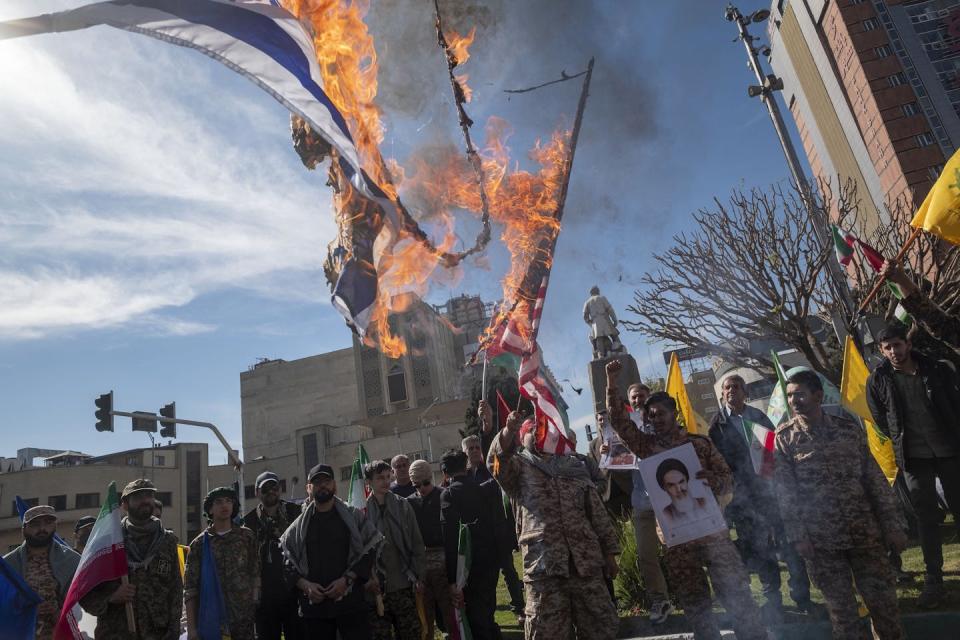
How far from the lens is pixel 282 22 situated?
5.48m

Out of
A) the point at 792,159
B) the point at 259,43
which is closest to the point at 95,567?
the point at 259,43

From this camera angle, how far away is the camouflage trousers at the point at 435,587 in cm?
615

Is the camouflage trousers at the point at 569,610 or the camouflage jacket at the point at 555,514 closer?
the camouflage trousers at the point at 569,610

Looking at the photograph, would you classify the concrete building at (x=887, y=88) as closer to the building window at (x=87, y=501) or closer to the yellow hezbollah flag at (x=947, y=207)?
the yellow hezbollah flag at (x=947, y=207)

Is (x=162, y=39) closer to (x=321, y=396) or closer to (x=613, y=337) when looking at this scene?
(x=613, y=337)

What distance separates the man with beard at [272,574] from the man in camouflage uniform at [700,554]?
3426 mm

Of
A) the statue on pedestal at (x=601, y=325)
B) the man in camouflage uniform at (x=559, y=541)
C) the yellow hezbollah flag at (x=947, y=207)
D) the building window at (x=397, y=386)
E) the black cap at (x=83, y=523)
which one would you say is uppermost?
the building window at (x=397, y=386)

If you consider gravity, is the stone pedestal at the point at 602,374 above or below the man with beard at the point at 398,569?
above

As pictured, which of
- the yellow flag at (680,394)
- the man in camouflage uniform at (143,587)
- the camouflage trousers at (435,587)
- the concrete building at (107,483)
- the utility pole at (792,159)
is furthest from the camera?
the concrete building at (107,483)

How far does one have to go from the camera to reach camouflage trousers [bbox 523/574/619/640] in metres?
4.29

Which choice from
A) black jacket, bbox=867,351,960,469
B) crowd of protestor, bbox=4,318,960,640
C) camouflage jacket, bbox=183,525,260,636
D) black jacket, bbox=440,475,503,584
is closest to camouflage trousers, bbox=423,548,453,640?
crowd of protestor, bbox=4,318,960,640

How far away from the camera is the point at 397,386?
222 ft

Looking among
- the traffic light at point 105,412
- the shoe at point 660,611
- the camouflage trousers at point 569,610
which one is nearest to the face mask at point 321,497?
the camouflage trousers at point 569,610

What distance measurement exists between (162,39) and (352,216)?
2.70 meters
